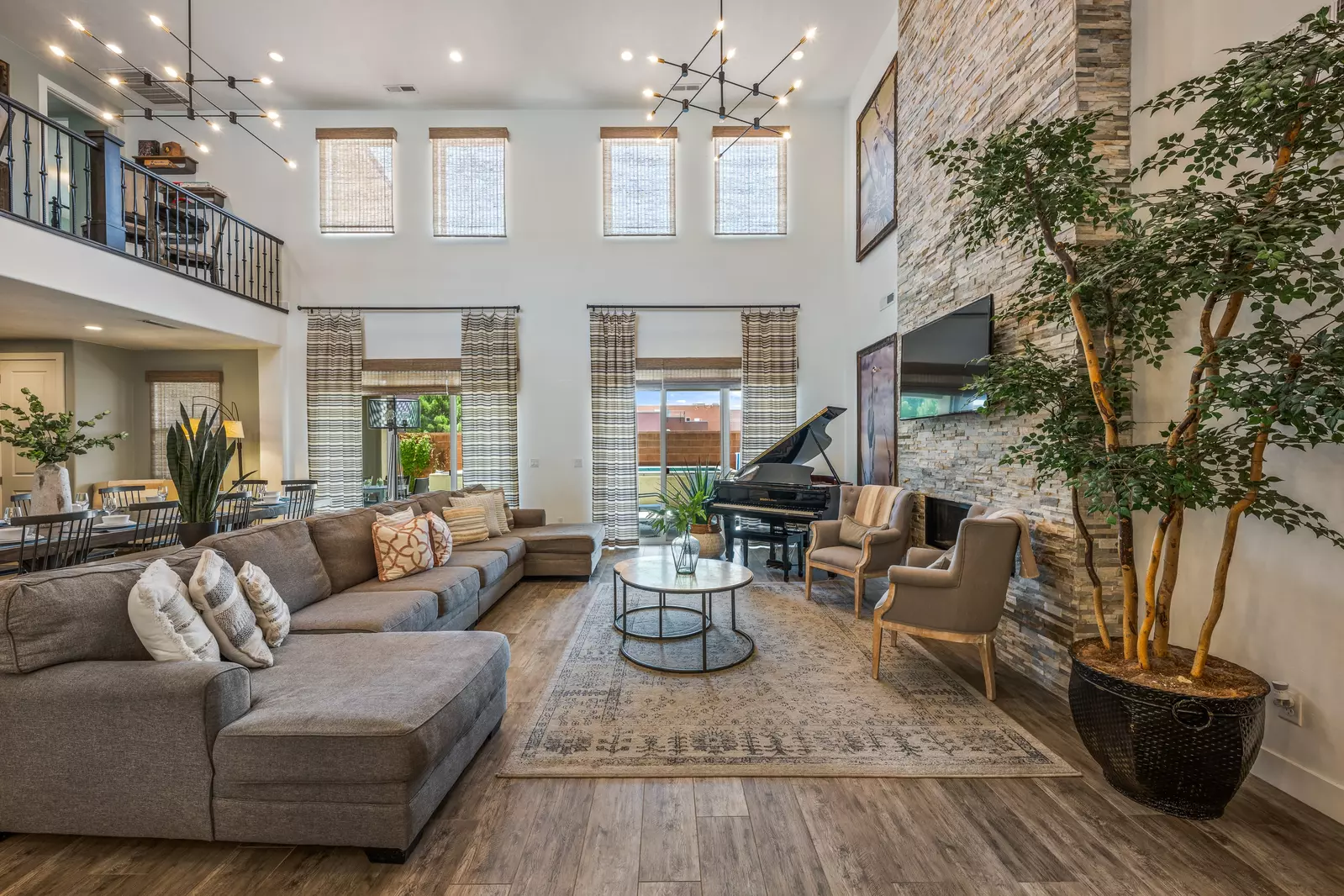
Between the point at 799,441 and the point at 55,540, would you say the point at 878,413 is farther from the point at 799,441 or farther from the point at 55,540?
the point at 55,540

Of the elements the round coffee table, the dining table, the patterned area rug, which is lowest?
the patterned area rug

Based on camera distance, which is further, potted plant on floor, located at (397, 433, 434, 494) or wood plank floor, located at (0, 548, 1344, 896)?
potted plant on floor, located at (397, 433, 434, 494)

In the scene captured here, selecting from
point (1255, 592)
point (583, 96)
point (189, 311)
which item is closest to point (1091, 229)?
point (1255, 592)

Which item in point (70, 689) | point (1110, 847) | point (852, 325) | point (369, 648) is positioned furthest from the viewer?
point (852, 325)

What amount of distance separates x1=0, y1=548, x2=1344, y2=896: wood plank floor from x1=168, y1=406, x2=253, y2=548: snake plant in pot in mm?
1943

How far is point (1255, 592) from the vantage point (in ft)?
7.10

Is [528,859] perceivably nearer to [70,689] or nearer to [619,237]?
[70,689]

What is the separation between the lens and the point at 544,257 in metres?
6.79

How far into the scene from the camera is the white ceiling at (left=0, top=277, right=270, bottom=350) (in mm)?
4324

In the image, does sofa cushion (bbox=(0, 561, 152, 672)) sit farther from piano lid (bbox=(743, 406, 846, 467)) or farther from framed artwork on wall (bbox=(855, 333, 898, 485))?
framed artwork on wall (bbox=(855, 333, 898, 485))

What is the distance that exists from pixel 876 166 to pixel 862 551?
405 cm

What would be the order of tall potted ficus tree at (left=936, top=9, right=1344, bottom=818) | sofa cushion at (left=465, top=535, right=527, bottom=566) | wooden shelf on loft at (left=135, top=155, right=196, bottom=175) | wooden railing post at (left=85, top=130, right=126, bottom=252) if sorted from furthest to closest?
1. wooden shelf on loft at (left=135, top=155, right=196, bottom=175)
2. sofa cushion at (left=465, top=535, right=527, bottom=566)
3. wooden railing post at (left=85, top=130, right=126, bottom=252)
4. tall potted ficus tree at (left=936, top=9, right=1344, bottom=818)

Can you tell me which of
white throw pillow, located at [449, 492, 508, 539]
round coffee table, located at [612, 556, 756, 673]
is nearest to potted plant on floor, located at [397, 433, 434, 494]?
white throw pillow, located at [449, 492, 508, 539]

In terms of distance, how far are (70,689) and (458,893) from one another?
1.39 metres
